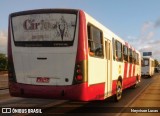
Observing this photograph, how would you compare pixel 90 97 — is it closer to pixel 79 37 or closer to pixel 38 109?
pixel 79 37

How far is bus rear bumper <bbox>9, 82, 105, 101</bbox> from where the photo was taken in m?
10.6

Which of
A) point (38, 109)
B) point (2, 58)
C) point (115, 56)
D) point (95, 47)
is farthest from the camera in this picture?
point (2, 58)

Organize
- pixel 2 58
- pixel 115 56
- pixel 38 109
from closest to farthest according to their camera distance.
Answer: pixel 38 109
pixel 115 56
pixel 2 58

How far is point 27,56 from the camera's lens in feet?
36.8

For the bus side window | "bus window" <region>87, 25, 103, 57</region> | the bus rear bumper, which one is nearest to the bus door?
"bus window" <region>87, 25, 103, 57</region>

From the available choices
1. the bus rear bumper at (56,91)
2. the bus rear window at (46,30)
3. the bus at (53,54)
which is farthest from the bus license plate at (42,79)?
the bus rear window at (46,30)

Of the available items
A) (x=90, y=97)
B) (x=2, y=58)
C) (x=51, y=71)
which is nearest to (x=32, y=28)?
(x=51, y=71)

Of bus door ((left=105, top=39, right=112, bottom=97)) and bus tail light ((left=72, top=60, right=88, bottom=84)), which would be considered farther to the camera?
bus door ((left=105, top=39, right=112, bottom=97))

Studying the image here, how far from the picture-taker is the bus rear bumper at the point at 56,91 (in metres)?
10.6

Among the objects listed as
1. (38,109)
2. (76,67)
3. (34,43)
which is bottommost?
(38,109)

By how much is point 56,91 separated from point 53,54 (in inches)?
43.5

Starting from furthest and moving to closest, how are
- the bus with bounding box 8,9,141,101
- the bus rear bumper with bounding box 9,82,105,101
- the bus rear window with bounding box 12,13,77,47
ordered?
the bus rear window with bounding box 12,13,77,47 < the bus with bounding box 8,9,141,101 < the bus rear bumper with bounding box 9,82,105,101

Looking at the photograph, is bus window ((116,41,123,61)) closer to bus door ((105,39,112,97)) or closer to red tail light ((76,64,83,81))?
bus door ((105,39,112,97))

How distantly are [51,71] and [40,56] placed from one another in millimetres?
577
